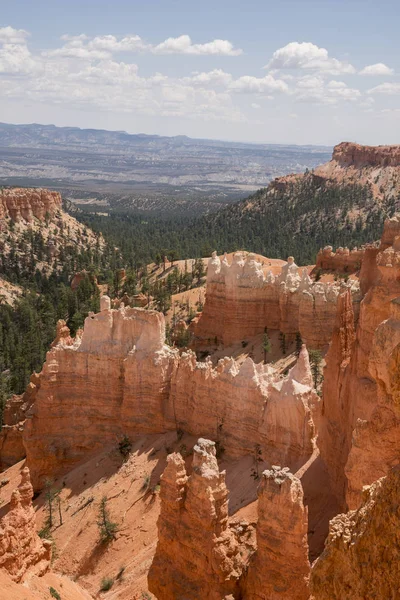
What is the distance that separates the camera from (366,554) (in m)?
8.23

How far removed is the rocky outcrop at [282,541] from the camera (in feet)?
51.4

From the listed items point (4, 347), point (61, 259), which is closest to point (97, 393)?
point (4, 347)

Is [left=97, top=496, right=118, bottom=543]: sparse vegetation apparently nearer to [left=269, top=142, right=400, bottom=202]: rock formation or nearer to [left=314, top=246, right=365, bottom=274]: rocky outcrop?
[left=314, top=246, right=365, bottom=274]: rocky outcrop

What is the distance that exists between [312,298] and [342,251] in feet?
82.0

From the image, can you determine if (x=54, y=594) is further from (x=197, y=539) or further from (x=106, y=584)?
(x=106, y=584)

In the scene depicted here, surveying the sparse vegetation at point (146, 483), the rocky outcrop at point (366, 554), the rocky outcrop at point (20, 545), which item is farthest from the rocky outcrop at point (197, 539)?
the rocky outcrop at point (366, 554)

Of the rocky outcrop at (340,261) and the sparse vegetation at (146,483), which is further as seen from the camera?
the rocky outcrop at (340,261)

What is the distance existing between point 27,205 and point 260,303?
81862 mm

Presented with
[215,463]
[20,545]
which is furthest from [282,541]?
[20,545]

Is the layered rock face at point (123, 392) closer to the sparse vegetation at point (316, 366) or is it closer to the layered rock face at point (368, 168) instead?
the sparse vegetation at point (316, 366)

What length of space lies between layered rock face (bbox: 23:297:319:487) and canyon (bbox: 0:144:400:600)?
2.9 inches

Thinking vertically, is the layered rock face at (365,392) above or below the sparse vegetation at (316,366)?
above

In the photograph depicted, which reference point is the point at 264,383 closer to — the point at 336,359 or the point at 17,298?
the point at 336,359

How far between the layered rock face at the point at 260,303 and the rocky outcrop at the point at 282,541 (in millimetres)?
28686
